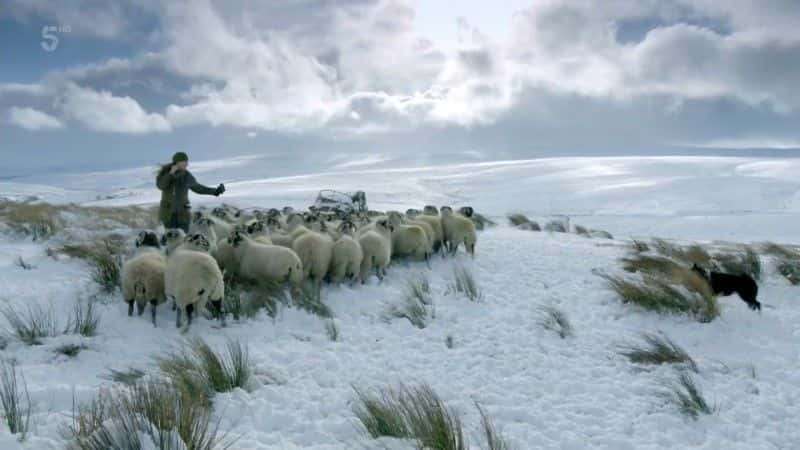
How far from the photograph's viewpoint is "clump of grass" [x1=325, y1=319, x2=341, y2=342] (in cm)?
709

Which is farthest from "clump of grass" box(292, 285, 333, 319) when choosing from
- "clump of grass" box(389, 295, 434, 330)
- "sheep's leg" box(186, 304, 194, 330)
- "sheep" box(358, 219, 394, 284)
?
"sheep" box(358, 219, 394, 284)

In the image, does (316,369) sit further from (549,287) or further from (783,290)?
(783,290)

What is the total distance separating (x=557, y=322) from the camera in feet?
26.0

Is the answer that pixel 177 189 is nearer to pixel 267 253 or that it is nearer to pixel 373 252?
pixel 267 253

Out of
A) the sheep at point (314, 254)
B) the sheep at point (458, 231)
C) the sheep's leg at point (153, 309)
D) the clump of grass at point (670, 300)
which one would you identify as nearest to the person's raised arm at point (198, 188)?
the sheep at point (314, 254)

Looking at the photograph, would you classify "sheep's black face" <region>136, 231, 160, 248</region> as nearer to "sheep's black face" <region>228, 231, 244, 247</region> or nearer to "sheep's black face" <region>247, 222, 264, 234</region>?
"sheep's black face" <region>228, 231, 244, 247</region>

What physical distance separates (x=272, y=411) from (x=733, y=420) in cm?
412

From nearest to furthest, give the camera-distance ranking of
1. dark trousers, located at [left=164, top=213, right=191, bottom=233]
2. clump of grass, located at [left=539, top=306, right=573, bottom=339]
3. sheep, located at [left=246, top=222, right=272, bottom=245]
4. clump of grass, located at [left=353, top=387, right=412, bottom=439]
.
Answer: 1. clump of grass, located at [left=353, top=387, right=412, bottom=439]
2. clump of grass, located at [left=539, top=306, right=573, bottom=339]
3. sheep, located at [left=246, top=222, right=272, bottom=245]
4. dark trousers, located at [left=164, top=213, right=191, bottom=233]

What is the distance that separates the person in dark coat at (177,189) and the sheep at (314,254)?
201cm

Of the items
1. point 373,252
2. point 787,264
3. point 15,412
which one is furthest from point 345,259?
point 787,264

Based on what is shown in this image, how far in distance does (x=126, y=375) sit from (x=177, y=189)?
19.4 ft

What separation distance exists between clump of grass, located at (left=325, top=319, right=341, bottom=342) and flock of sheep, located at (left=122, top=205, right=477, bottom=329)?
134 cm

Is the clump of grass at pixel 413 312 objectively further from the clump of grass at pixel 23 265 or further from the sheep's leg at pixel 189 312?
the clump of grass at pixel 23 265

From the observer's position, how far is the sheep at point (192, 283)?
22.7ft
